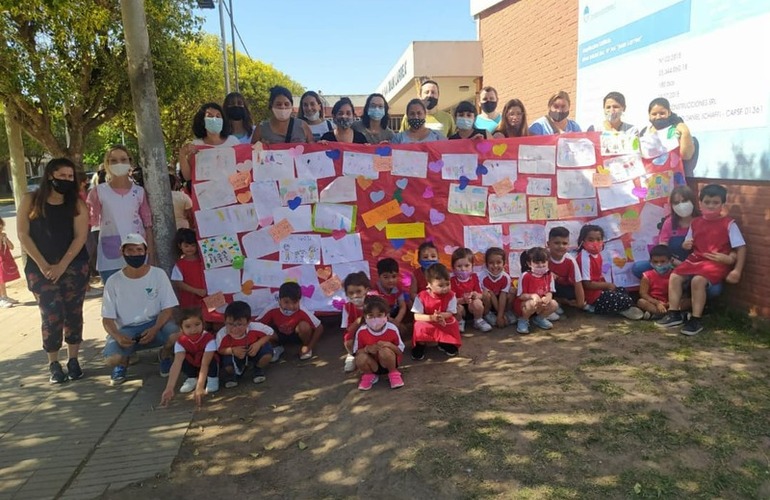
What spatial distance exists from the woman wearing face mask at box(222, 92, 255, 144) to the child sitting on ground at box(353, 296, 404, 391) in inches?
94.7

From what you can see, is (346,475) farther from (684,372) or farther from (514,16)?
(514,16)

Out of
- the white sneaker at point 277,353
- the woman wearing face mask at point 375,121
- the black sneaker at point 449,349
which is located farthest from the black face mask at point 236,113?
the black sneaker at point 449,349

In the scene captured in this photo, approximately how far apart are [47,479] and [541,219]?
477cm

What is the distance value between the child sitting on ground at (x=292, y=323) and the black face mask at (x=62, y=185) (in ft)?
6.58

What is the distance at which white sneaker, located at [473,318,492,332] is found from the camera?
510 centimetres

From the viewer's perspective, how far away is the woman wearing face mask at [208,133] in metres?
5.03

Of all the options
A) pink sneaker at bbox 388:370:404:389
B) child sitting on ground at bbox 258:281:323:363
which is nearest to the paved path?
child sitting on ground at bbox 258:281:323:363

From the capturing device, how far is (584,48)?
285 inches

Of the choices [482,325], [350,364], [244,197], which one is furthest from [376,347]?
[244,197]

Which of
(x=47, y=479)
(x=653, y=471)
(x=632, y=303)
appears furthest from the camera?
(x=632, y=303)

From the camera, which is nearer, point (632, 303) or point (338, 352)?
point (338, 352)

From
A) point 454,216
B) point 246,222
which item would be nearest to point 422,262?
point 454,216

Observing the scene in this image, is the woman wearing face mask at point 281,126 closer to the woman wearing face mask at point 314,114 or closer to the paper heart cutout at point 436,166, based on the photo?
the woman wearing face mask at point 314,114

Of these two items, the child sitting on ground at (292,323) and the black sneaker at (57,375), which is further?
the child sitting on ground at (292,323)
